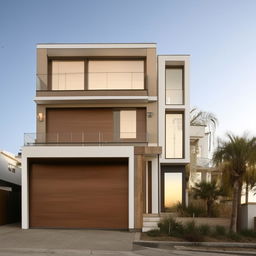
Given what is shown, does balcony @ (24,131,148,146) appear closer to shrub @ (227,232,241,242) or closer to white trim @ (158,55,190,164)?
white trim @ (158,55,190,164)

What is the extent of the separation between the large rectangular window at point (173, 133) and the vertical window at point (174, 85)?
2.69 ft

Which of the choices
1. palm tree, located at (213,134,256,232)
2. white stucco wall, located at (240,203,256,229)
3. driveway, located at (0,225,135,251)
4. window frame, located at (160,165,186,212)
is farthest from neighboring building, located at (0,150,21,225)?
white stucco wall, located at (240,203,256,229)

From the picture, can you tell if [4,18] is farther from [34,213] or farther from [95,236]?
[95,236]

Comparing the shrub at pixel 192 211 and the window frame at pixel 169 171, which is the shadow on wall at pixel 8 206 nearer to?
the window frame at pixel 169 171

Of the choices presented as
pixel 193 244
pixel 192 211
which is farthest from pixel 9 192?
pixel 193 244

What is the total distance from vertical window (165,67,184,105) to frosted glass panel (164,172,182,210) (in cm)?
437

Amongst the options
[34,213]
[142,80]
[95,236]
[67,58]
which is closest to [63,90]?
[67,58]

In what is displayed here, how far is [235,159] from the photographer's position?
54.2ft

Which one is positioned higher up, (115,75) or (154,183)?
(115,75)

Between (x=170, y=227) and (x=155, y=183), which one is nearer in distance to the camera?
(x=170, y=227)

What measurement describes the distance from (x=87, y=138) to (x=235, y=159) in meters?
8.48

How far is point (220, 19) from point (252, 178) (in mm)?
7517

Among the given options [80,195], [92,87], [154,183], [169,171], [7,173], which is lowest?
[80,195]

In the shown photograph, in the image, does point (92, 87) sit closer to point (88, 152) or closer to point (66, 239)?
point (88, 152)
